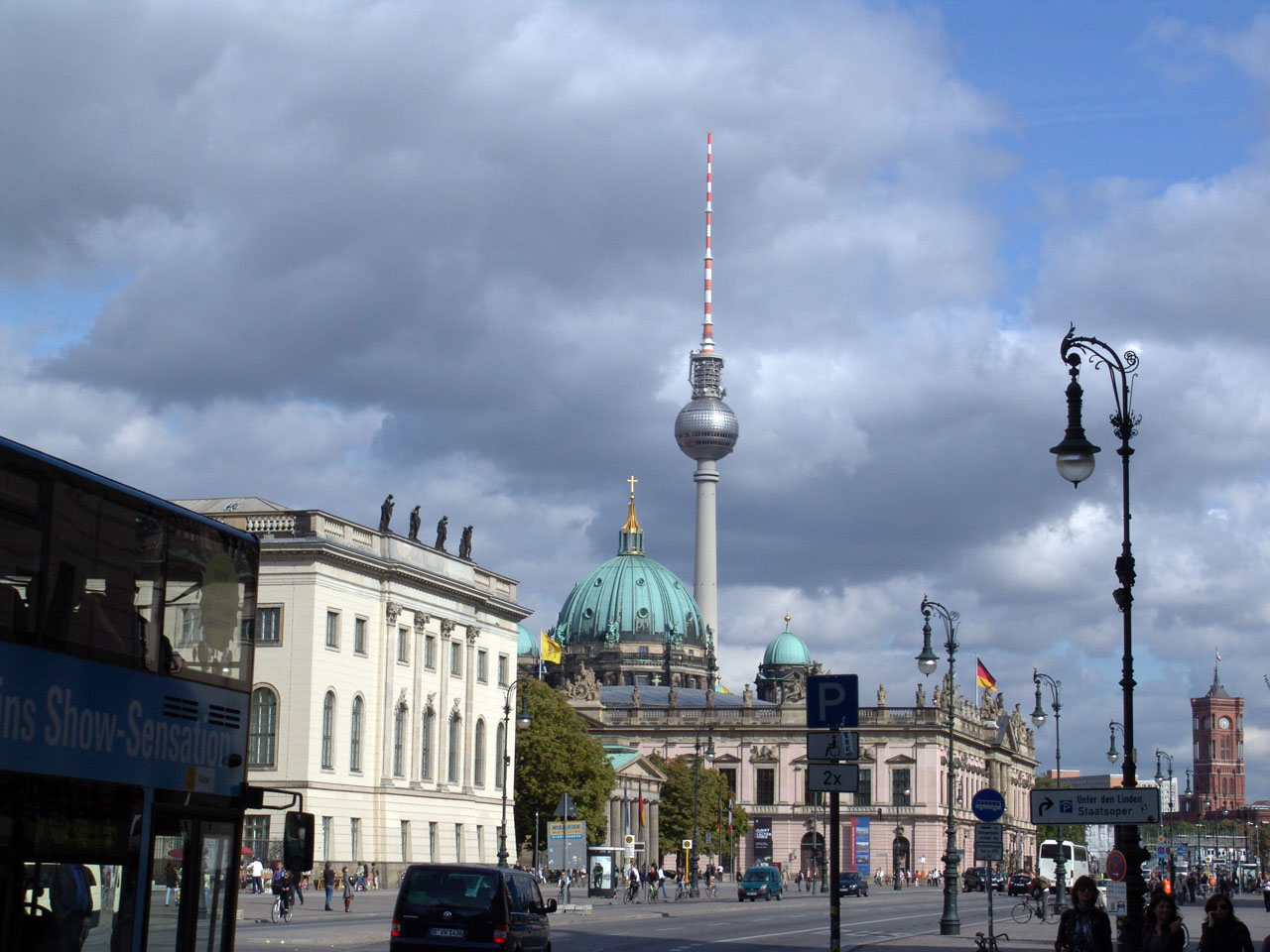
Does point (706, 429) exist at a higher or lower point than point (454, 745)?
higher

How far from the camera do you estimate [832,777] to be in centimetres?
1855

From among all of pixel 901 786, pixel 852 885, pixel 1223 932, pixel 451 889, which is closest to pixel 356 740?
pixel 852 885

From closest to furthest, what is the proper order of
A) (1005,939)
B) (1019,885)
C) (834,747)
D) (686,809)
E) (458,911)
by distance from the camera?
(834,747)
(458,911)
(1005,939)
(1019,885)
(686,809)

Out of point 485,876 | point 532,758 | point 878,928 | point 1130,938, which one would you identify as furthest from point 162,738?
point 532,758

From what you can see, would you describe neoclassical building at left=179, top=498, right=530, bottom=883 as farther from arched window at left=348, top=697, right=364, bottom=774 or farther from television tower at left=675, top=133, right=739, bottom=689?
television tower at left=675, top=133, right=739, bottom=689

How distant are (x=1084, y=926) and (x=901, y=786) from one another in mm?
Answer: 130160

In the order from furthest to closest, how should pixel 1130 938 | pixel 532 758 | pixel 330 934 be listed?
1. pixel 532 758
2. pixel 330 934
3. pixel 1130 938

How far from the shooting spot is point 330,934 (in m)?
38.4

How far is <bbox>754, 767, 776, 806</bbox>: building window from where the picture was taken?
5901 inches

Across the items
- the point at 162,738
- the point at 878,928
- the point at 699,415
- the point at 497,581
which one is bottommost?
the point at 878,928

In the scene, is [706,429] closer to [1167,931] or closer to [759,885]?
[759,885]

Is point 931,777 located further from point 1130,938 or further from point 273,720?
point 1130,938

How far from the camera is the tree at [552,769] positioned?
98.0 metres

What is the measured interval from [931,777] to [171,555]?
449 feet
